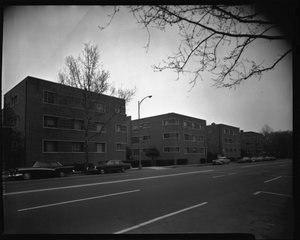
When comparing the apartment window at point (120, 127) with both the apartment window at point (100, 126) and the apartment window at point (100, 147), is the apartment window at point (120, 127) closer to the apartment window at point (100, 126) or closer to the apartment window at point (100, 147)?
the apartment window at point (100, 147)

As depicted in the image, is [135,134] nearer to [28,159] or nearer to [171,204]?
[28,159]

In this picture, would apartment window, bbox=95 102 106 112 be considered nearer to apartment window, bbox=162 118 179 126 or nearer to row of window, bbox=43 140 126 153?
row of window, bbox=43 140 126 153

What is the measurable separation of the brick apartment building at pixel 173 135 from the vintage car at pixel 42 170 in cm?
2496

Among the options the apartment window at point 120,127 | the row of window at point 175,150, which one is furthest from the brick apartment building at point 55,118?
the row of window at point 175,150

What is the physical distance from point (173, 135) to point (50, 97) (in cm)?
3402

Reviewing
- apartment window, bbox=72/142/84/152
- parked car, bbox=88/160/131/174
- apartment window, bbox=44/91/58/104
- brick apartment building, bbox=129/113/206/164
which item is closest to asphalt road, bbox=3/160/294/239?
apartment window, bbox=72/142/84/152

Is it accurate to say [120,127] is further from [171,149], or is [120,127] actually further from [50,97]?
[171,149]

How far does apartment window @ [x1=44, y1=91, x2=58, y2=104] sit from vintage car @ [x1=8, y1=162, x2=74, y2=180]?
4.06 m

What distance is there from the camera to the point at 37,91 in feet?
28.5

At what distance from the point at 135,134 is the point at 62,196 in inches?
1028

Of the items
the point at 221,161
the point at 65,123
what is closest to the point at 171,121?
the point at 221,161

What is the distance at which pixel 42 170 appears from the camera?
43.6 ft

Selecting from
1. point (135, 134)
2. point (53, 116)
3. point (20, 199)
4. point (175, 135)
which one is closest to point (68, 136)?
point (53, 116)

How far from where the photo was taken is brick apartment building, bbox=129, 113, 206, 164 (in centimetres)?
4079
